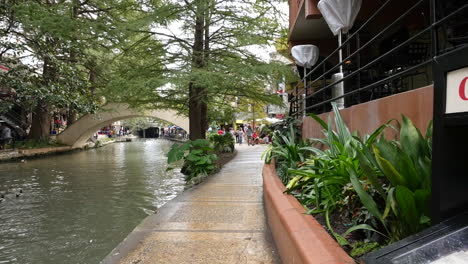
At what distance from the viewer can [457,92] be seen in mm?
1366

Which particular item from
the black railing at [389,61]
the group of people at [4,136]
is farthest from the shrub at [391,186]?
the group of people at [4,136]

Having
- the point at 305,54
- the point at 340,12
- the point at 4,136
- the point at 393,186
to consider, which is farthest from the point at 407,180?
the point at 4,136

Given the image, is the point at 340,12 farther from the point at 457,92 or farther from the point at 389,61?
the point at 457,92

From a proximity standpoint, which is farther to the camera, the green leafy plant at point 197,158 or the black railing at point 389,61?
the green leafy plant at point 197,158

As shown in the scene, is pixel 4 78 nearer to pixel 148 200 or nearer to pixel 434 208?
pixel 148 200

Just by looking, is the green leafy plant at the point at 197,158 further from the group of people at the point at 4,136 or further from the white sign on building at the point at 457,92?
the group of people at the point at 4,136

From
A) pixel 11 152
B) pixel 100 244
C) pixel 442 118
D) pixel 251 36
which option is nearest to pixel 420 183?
pixel 442 118

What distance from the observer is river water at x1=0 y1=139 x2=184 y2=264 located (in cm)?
545

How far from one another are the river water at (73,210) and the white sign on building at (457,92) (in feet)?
15.7

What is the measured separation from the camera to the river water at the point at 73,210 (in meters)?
5.45

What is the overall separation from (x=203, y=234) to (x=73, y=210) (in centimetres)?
513

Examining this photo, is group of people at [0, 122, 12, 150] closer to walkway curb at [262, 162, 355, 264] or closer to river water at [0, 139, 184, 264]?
river water at [0, 139, 184, 264]

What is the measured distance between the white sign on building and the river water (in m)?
4.80

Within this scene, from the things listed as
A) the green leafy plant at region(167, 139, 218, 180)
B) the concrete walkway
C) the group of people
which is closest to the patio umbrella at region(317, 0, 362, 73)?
the concrete walkway
